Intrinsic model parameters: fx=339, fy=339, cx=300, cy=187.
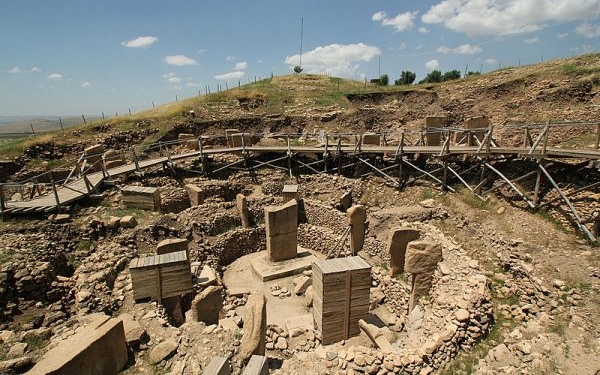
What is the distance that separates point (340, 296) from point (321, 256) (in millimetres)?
5967

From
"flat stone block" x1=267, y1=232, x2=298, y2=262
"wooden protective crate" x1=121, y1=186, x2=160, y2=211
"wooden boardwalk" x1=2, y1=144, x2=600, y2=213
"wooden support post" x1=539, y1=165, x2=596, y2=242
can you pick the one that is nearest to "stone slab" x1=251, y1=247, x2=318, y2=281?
"flat stone block" x1=267, y1=232, x2=298, y2=262

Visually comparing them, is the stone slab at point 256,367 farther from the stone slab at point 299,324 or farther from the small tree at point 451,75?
the small tree at point 451,75

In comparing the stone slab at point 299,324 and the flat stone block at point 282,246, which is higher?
the flat stone block at point 282,246

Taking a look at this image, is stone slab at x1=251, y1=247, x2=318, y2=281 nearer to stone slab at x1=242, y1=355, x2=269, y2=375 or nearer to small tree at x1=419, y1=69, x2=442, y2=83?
stone slab at x1=242, y1=355, x2=269, y2=375

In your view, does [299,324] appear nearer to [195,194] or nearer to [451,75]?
[195,194]

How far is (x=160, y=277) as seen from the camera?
8.48m

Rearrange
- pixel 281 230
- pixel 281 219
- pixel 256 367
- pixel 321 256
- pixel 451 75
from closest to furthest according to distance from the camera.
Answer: pixel 256 367 < pixel 281 219 < pixel 281 230 < pixel 321 256 < pixel 451 75

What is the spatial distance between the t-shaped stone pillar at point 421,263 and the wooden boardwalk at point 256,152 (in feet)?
17.5

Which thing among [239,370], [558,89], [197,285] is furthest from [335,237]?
[558,89]

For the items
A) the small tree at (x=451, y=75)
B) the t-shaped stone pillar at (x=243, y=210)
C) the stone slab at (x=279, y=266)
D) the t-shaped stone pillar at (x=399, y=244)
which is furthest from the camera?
the small tree at (x=451, y=75)

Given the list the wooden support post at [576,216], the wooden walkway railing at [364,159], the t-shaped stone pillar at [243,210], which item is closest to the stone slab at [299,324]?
the t-shaped stone pillar at [243,210]

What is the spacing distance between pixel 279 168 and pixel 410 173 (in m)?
6.95

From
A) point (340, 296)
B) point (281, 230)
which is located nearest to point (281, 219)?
point (281, 230)

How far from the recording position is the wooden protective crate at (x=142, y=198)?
1343cm
